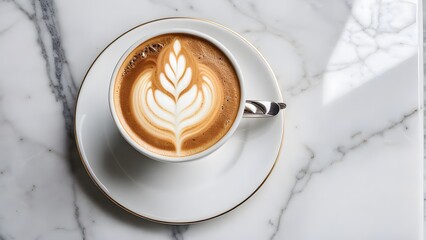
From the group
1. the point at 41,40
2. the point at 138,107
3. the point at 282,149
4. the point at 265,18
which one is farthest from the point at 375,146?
the point at 41,40

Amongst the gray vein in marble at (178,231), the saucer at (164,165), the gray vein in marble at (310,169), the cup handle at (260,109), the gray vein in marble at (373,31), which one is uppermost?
the gray vein in marble at (373,31)

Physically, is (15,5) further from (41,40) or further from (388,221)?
(388,221)

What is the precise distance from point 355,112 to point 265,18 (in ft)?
0.87

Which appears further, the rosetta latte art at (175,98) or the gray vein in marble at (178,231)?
the gray vein in marble at (178,231)

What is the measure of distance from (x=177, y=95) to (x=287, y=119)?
0.91ft

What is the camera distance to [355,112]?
3.56 feet

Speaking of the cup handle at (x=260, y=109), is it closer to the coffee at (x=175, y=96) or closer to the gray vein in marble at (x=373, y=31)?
the coffee at (x=175, y=96)

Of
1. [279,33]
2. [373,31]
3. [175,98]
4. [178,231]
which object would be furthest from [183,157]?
[373,31]

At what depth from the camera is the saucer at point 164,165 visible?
0.98m

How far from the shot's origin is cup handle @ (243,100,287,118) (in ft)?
3.07

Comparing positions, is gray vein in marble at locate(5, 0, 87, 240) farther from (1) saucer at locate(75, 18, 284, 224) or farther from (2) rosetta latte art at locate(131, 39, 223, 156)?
(2) rosetta latte art at locate(131, 39, 223, 156)

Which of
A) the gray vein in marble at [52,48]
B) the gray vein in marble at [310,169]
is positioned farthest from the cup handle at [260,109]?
the gray vein in marble at [52,48]

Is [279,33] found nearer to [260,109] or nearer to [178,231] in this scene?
[260,109]

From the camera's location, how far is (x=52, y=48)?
1.07 m
